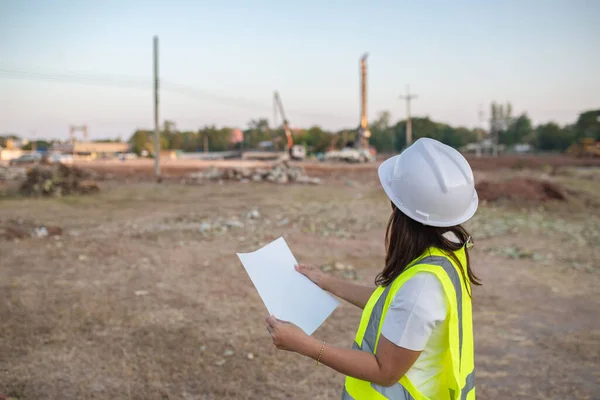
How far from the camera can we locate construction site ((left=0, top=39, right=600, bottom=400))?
128 inches

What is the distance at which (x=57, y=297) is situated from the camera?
4641 millimetres

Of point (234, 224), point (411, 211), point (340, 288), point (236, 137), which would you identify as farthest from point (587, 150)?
point (411, 211)

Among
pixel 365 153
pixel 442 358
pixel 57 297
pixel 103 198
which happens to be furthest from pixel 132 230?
pixel 365 153

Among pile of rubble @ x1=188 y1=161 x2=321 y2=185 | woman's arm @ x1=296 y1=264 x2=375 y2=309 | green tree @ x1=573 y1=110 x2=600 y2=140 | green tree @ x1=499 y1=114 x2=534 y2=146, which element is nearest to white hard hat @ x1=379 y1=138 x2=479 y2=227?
woman's arm @ x1=296 y1=264 x2=375 y2=309

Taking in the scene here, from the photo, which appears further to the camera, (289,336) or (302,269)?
(302,269)

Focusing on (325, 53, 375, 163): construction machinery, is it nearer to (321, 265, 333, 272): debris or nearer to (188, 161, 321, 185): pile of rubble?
(188, 161, 321, 185): pile of rubble

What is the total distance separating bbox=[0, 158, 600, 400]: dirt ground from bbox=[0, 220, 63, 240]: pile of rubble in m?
0.26

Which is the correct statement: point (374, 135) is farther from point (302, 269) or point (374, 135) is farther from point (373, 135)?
point (302, 269)

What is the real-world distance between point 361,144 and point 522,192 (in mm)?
29823

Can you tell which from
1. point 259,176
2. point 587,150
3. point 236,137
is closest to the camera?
point 259,176

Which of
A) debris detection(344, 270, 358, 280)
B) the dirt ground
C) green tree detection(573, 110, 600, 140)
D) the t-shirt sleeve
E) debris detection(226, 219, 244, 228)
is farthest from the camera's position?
green tree detection(573, 110, 600, 140)

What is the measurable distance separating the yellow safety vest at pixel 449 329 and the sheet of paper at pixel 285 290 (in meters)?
0.28

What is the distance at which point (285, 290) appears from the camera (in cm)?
167

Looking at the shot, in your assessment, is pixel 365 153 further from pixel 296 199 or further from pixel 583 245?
pixel 583 245
